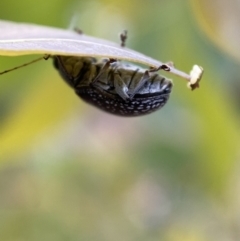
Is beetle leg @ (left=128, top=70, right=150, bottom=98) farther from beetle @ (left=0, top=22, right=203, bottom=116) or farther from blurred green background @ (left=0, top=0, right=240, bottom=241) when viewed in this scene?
blurred green background @ (left=0, top=0, right=240, bottom=241)

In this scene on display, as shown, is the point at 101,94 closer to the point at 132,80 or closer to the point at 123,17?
the point at 132,80

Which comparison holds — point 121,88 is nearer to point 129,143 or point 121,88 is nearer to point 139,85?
point 139,85

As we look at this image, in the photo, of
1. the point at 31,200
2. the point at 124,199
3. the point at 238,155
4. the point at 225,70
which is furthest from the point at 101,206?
the point at 225,70

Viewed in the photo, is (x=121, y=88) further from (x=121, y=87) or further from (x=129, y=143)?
(x=129, y=143)

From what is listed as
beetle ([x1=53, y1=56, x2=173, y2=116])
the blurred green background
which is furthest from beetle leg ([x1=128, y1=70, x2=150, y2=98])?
the blurred green background

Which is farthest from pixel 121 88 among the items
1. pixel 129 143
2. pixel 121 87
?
pixel 129 143

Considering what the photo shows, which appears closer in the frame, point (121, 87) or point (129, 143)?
point (121, 87)

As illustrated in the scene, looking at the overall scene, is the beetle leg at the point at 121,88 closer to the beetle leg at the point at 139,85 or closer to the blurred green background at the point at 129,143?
the beetle leg at the point at 139,85
